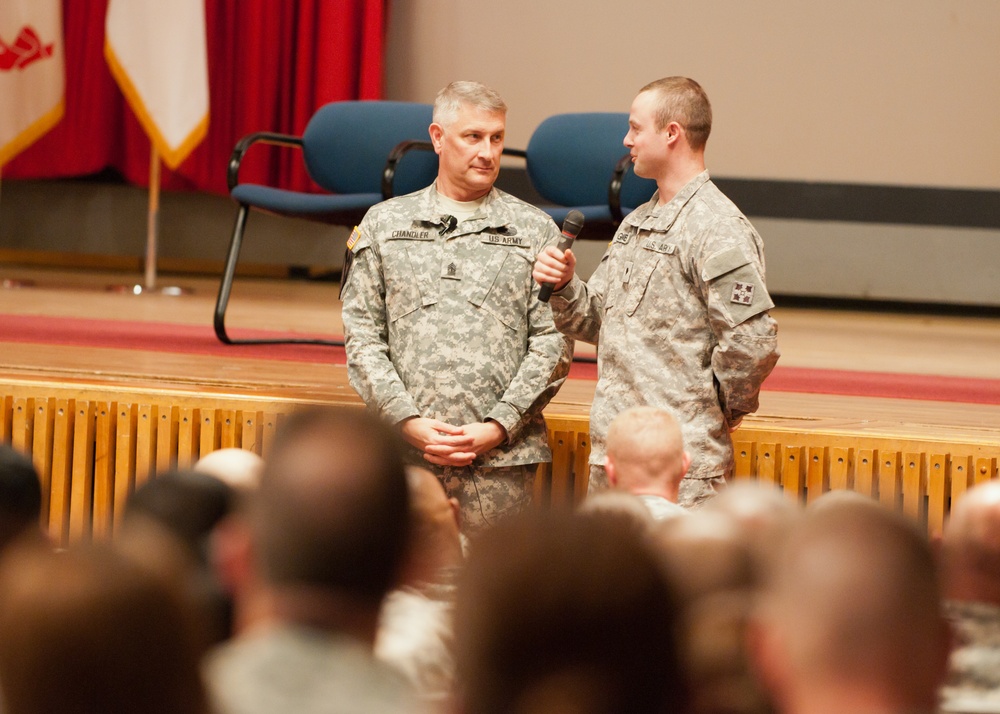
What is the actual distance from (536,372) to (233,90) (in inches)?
169

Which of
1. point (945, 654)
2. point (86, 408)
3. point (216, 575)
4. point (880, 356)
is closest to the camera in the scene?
point (945, 654)

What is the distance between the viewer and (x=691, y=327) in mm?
2439

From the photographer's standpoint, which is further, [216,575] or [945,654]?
[216,575]

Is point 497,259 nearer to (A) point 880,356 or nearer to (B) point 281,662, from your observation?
(B) point 281,662

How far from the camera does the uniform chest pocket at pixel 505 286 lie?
2627 millimetres

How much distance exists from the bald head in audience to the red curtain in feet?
18.1

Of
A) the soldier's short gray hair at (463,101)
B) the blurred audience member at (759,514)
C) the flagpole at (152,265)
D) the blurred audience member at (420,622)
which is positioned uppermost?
the soldier's short gray hair at (463,101)

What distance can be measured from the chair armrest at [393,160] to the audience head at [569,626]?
2992 mm

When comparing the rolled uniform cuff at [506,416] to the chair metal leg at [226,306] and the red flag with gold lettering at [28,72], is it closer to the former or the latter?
the chair metal leg at [226,306]

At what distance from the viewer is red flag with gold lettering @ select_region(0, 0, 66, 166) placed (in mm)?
5801

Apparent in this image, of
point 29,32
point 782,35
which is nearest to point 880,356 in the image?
point 782,35

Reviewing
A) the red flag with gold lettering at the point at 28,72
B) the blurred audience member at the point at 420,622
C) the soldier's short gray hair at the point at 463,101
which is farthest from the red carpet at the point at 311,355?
the blurred audience member at the point at 420,622

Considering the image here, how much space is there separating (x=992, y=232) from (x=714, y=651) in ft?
18.0

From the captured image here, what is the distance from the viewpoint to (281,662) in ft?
2.85
